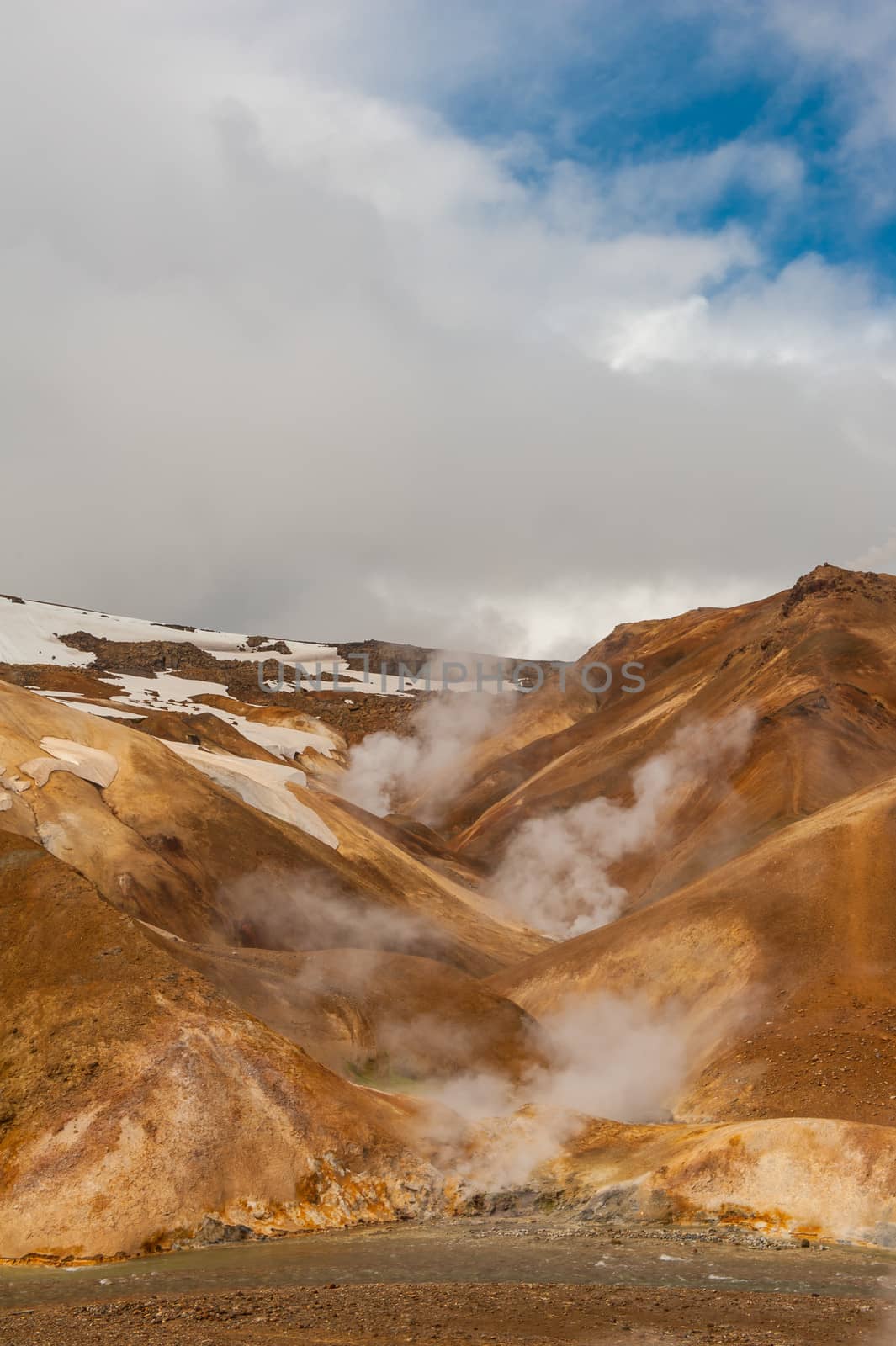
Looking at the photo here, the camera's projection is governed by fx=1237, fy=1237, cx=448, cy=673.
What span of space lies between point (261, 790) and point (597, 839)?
104 ft

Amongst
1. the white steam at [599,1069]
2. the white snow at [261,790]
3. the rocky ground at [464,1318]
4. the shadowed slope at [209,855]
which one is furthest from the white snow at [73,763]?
the rocky ground at [464,1318]

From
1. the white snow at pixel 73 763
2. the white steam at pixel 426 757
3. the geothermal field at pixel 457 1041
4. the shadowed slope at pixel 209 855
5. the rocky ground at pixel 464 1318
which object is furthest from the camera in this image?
the white steam at pixel 426 757

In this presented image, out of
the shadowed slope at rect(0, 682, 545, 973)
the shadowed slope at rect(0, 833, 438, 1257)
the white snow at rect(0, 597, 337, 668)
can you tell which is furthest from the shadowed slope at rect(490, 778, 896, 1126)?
the white snow at rect(0, 597, 337, 668)

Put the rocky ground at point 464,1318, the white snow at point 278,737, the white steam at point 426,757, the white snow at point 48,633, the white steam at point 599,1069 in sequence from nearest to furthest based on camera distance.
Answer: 1. the rocky ground at point 464,1318
2. the white steam at point 599,1069
3. the white snow at point 278,737
4. the white steam at point 426,757
5. the white snow at point 48,633

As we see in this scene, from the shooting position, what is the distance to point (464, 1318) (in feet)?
62.3

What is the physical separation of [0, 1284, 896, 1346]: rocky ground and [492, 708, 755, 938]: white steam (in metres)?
62.1

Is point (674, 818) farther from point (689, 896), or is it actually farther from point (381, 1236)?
point (381, 1236)

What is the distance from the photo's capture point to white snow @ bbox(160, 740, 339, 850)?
68875 millimetres

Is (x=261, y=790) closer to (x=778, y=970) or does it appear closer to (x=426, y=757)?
(x=778, y=970)

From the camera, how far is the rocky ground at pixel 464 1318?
1764 cm

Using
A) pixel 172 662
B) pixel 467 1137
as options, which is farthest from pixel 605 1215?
pixel 172 662

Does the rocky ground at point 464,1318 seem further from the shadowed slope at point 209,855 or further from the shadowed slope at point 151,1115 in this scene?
the shadowed slope at point 209,855

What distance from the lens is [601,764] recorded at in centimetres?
10369

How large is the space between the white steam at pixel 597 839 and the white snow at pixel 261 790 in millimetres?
20699
